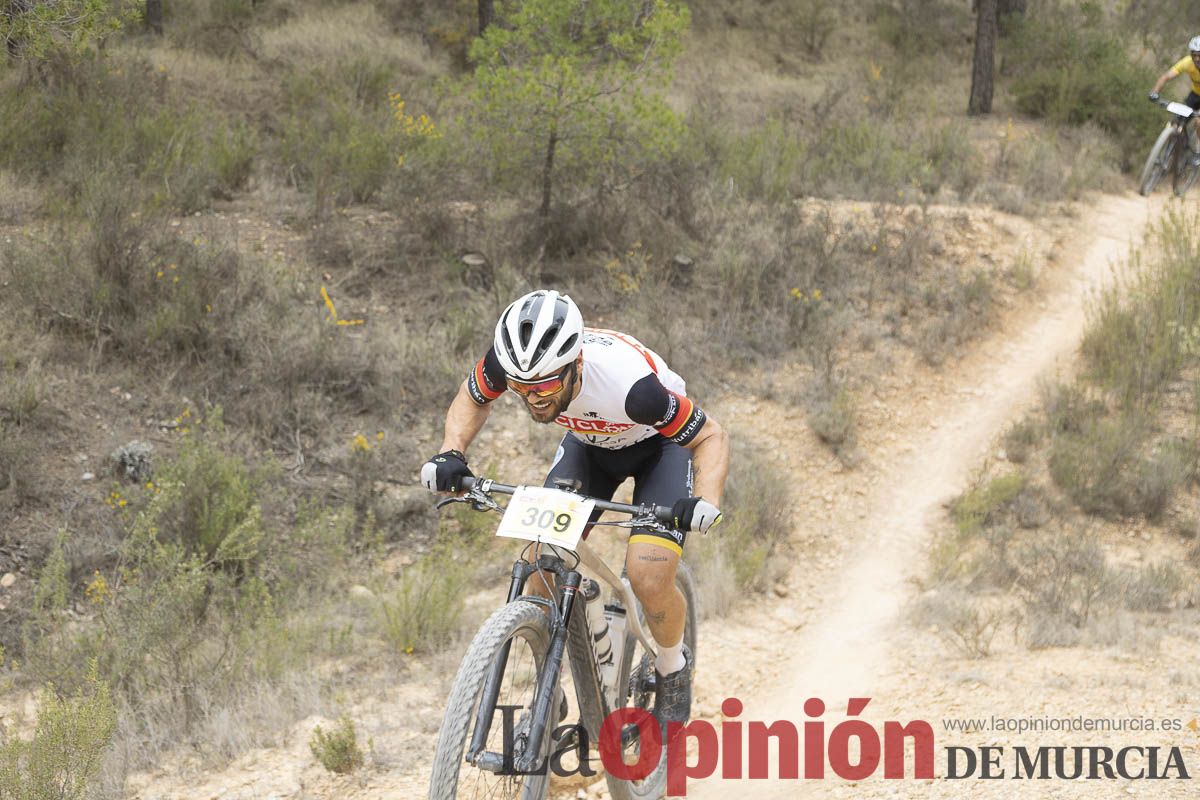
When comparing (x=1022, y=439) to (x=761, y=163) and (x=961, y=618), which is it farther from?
(x=761, y=163)

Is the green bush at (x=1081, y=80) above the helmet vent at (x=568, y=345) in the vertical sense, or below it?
above

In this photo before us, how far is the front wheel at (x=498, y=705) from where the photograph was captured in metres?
2.85

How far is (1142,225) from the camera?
37.4ft

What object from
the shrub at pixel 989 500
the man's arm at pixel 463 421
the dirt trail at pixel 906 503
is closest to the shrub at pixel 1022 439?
the dirt trail at pixel 906 503

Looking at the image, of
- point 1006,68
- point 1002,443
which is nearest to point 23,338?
point 1002,443

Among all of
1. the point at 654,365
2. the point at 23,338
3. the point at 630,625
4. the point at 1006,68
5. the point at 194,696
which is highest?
the point at 1006,68

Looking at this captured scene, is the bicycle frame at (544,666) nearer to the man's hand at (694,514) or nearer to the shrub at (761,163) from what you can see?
the man's hand at (694,514)

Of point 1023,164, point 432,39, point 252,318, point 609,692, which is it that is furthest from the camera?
point 432,39

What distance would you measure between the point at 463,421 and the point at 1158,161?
431 inches

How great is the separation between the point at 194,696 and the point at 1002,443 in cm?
597

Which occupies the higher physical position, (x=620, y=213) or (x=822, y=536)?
(x=620, y=213)

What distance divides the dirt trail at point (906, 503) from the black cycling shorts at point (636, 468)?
1.36 meters

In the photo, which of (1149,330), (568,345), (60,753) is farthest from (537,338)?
(1149,330)

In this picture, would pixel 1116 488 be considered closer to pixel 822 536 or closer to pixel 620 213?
pixel 822 536
